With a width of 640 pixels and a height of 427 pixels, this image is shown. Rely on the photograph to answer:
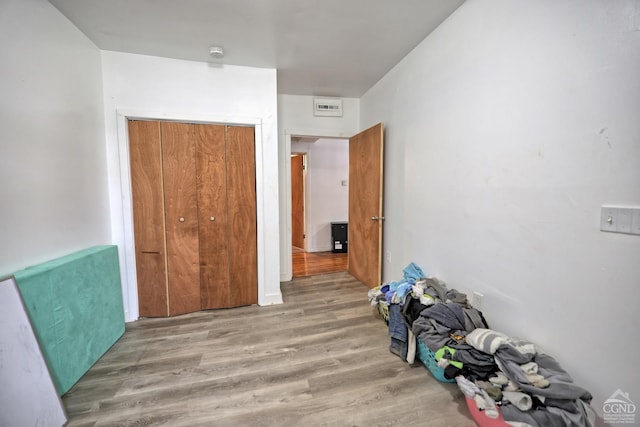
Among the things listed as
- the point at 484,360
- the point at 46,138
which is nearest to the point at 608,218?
the point at 484,360

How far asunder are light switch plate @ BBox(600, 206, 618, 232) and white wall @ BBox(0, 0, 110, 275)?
293 cm

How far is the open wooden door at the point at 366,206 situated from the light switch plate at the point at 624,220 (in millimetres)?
1800

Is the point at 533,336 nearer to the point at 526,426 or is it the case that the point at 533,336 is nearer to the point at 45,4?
the point at 526,426

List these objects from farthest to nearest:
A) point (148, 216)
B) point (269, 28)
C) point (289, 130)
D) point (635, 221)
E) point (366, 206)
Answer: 1. point (289, 130)
2. point (366, 206)
3. point (148, 216)
4. point (269, 28)
5. point (635, 221)

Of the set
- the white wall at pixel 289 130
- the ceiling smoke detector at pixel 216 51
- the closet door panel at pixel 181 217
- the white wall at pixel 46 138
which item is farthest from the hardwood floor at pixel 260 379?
the ceiling smoke detector at pixel 216 51

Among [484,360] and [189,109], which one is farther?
[189,109]

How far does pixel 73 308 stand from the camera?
154cm

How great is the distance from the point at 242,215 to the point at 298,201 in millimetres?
2835

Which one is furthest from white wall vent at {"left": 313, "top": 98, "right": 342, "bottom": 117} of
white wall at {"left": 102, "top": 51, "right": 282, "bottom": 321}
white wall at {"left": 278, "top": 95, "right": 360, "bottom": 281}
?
white wall at {"left": 102, "top": 51, "right": 282, "bottom": 321}

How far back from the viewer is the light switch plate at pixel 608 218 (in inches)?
38.6

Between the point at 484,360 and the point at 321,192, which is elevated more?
the point at 321,192

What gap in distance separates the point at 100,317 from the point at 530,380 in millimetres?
2720

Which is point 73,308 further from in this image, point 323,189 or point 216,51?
point 323,189

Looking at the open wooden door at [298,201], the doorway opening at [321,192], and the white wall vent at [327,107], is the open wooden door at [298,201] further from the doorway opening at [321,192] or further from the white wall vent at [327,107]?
the white wall vent at [327,107]
